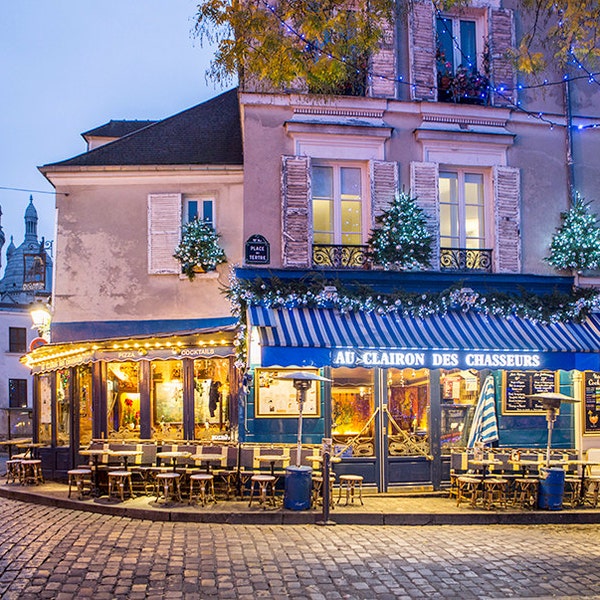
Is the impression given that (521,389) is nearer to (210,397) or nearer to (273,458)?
(273,458)

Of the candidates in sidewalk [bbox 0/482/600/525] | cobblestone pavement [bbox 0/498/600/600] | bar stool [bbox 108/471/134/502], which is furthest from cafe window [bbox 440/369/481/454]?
bar stool [bbox 108/471/134/502]

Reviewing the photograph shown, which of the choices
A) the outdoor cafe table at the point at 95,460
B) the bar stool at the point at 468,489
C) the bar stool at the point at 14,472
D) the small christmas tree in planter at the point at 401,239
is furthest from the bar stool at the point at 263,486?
the bar stool at the point at 14,472

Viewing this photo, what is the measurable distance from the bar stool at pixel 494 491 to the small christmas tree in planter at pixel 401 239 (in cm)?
355

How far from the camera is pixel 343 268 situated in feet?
40.4

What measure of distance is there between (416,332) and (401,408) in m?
1.67

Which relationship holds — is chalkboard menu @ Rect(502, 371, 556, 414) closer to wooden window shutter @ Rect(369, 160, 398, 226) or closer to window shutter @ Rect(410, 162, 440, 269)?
window shutter @ Rect(410, 162, 440, 269)

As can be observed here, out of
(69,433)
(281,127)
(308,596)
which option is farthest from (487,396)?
(69,433)

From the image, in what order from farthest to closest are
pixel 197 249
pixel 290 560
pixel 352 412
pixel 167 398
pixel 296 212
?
pixel 197 249 < pixel 167 398 < pixel 352 412 < pixel 296 212 < pixel 290 560

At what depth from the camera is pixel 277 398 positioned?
1210 centimetres

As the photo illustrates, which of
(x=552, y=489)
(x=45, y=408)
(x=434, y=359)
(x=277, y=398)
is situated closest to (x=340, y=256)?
(x=434, y=359)

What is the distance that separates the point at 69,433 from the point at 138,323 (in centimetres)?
264

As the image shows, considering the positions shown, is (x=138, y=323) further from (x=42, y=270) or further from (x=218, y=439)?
(x=42, y=270)

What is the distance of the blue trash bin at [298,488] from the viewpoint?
10469 millimetres

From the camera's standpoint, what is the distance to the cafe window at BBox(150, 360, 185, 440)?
13.1 m
